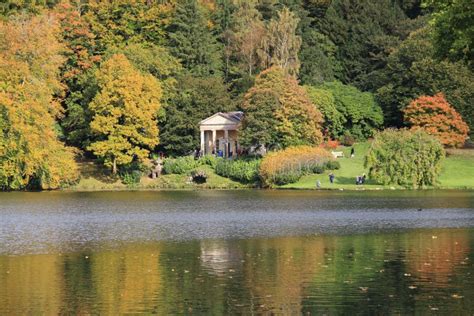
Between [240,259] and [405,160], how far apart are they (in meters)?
46.4

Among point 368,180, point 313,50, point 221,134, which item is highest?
point 313,50

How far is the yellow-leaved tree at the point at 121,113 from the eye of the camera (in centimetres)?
9269

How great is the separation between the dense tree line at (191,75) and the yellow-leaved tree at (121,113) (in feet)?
0.36

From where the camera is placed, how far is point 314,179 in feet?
284

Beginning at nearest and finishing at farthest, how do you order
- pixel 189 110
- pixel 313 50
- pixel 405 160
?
pixel 405 160 → pixel 189 110 → pixel 313 50

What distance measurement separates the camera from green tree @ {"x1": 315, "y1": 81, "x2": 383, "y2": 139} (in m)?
106

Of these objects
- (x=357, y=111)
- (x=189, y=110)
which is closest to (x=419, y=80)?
(x=357, y=111)

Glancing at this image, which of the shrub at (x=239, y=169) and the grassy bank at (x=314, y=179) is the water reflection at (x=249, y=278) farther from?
the shrub at (x=239, y=169)

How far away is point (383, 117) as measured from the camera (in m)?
107

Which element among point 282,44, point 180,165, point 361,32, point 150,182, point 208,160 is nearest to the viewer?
point 150,182

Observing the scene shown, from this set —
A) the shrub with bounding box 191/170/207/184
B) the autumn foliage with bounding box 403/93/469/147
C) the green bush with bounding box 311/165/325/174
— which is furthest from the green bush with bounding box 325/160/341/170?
the shrub with bounding box 191/170/207/184

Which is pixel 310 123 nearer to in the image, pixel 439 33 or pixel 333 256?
pixel 439 33

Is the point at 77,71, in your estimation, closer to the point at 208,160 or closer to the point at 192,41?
the point at 192,41

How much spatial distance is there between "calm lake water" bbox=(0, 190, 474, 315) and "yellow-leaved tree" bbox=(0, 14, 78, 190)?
20.6 metres
